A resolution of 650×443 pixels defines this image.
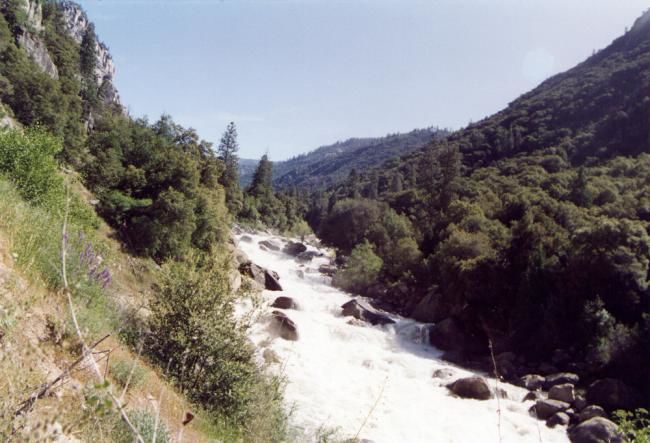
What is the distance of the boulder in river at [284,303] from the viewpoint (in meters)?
27.7

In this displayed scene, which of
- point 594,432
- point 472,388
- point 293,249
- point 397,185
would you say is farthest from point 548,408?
point 397,185

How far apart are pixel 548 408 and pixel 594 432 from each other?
97.3 inches

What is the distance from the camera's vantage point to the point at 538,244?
90.4ft

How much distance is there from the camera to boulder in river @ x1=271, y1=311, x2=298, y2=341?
21702 mm

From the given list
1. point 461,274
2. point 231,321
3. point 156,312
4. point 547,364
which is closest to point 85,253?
point 156,312

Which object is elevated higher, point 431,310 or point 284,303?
point 284,303

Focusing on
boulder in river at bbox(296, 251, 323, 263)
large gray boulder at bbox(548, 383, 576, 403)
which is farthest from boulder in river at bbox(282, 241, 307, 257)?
large gray boulder at bbox(548, 383, 576, 403)

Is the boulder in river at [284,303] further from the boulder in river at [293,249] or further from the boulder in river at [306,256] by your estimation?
the boulder in river at [293,249]

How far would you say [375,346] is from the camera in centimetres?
2420

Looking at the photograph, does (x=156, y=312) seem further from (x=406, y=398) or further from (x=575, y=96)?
(x=575, y=96)

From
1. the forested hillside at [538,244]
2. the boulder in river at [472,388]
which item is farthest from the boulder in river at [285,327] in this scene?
the forested hillside at [538,244]

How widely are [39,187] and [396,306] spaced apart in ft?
92.2

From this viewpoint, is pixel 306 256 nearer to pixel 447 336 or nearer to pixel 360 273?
pixel 360 273

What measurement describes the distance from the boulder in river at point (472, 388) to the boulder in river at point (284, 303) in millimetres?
12235
